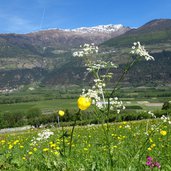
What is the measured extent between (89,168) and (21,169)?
1358 millimetres

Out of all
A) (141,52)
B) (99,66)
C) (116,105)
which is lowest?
(116,105)

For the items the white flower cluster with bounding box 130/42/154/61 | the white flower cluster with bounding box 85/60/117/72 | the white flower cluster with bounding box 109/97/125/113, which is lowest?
the white flower cluster with bounding box 109/97/125/113

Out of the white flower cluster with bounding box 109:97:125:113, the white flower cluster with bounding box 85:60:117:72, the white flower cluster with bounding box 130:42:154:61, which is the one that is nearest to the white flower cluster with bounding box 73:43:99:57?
the white flower cluster with bounding box 85:60:117:72

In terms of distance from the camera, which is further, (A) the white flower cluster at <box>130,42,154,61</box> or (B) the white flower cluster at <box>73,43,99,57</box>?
(B) the white flower cluster at <box>73,43,99,57</box>

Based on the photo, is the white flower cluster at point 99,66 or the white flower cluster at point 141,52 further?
the white flower cluster at point 99,66

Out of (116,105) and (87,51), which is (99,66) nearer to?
(87,51)

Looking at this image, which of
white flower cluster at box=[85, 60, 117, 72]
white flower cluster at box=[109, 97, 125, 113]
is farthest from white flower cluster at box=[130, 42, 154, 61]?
white flower cluster at box=[109, 97, 125, 113]

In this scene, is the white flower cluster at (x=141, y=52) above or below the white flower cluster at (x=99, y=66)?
above

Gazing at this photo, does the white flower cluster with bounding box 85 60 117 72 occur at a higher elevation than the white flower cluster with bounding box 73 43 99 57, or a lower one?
lower

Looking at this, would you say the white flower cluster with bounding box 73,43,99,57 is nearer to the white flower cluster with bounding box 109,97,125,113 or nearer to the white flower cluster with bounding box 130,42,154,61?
the white flower cluster with bounding box 130,42,154,61

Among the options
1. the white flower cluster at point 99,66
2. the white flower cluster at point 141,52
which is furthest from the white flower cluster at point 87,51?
the white flower cluster at point 141,52

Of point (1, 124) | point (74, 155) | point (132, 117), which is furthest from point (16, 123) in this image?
point (74, 155)

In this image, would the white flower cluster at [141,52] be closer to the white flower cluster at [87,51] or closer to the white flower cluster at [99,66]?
the white flower cluster at [99,66]

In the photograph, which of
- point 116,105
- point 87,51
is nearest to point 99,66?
point 87,51
